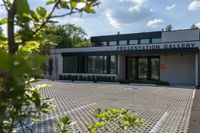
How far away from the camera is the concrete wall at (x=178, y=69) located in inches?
917

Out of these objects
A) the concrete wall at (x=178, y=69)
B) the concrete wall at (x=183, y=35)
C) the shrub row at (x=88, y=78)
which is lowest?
the shrub row at (x=88, y=78)

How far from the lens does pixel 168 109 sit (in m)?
9.39

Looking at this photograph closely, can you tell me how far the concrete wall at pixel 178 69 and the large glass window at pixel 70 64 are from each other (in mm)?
9679

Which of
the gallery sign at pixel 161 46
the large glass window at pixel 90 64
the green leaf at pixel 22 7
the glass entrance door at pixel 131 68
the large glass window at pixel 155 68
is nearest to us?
the green leaf at pixel 22 7

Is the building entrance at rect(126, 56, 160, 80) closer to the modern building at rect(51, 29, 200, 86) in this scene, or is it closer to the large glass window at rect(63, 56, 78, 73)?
the modern building at rect(51, 29, 200, 86)

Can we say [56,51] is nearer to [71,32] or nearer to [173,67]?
[173,67]

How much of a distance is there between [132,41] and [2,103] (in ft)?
113

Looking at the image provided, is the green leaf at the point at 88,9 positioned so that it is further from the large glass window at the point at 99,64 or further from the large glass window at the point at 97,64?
the large glass window at the point at 99,64

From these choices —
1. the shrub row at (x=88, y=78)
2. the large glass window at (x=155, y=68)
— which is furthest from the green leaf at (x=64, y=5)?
the large glass window at (x=155, y=68)

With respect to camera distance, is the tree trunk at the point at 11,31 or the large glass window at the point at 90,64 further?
the large glass window at the point at 90,64

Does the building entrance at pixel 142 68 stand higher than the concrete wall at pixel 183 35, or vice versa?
the concrete wall at pixel 183 35

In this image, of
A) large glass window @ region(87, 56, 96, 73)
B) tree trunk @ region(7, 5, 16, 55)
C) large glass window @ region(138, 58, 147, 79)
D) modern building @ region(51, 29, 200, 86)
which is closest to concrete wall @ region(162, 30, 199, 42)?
modern building @ region(51, 29, 200, 86)

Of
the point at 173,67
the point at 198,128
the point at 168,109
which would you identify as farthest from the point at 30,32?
the point at 173,67

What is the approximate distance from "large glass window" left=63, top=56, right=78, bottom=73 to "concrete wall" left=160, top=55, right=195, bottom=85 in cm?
968
